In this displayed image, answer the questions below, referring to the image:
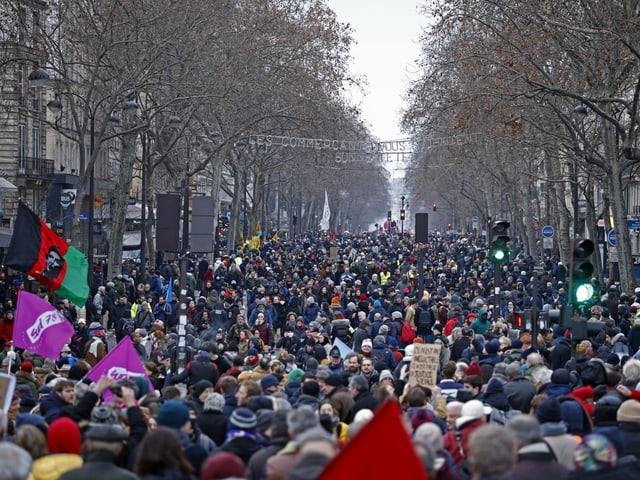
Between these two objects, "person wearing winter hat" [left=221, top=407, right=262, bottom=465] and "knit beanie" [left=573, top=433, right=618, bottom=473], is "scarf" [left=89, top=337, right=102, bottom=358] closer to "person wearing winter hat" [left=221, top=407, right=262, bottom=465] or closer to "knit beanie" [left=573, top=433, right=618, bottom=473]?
"person wearing winter hat" [left=221, top=407, right=262, bottom=465]

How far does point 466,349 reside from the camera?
805 inches

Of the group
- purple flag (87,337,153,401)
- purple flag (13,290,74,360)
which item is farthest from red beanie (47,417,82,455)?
purple flag (13,290,74,360)

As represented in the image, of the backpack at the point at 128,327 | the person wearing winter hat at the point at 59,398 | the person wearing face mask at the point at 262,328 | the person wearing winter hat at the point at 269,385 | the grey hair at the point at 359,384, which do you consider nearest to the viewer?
the person wearing winter hat at the point at 59,398

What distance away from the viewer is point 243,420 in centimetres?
1063

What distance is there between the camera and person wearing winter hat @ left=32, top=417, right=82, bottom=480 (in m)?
8.87

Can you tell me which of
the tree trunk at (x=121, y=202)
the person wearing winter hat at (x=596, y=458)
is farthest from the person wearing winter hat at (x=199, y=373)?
the tree trunk at (x=121, y=202)

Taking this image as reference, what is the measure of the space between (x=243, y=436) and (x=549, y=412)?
2217mm

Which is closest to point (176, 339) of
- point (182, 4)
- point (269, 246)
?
point (182, 4)

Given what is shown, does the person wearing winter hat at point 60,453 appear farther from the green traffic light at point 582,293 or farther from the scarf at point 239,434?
the green traffic light at point 582,293

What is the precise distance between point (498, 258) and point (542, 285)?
12.3 m

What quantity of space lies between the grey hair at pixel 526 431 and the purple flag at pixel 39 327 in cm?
869

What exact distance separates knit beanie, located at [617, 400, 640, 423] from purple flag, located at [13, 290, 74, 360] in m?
7.82

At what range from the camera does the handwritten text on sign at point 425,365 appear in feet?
51.1

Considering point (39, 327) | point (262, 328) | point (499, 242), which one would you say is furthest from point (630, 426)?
point (262, 328)
